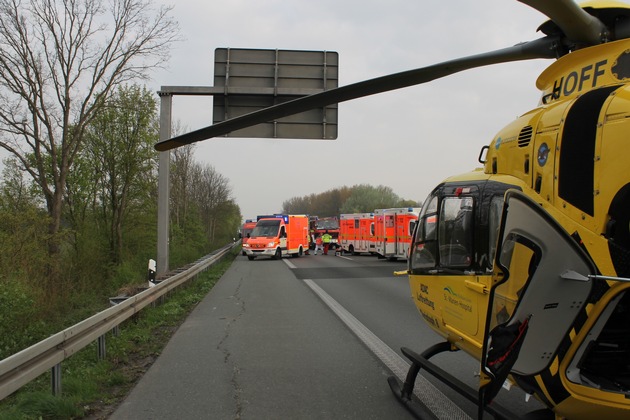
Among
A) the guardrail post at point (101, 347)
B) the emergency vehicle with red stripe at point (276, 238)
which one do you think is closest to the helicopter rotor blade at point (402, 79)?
the guardrail post at point (101, 347)

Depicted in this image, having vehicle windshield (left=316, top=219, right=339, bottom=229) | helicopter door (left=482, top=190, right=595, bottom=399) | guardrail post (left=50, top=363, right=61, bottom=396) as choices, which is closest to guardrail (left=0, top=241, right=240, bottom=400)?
guardrail post (left=50, top=363, right=61, bottom=396)

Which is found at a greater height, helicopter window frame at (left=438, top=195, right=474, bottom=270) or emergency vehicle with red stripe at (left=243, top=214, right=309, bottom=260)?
helicopter window frame at (left=438, top=195, right=474, bottom=270)

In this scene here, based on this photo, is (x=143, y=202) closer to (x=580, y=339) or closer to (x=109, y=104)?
(x=109, y=104)

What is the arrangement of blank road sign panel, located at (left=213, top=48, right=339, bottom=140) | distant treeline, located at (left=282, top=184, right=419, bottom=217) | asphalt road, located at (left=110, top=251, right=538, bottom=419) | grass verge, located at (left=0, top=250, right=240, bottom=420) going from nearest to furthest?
1. grass verge, located at (left=0, top=250, right=240, bottom=420)
2. asphalt road, located at (left=110, top=251, right=538, bottom=419)
3. blank road sign panel, located at (left=213, top=48, right=339, bottom=140)
4. distant treeline, located at (left=282, top=184, right=419, bottom=217)

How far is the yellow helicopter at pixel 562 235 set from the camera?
2.47 metres

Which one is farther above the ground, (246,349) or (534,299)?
(534,299)

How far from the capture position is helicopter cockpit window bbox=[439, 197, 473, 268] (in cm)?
386

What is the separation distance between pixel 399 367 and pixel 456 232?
261 centimetres

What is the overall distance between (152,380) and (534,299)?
4.60m

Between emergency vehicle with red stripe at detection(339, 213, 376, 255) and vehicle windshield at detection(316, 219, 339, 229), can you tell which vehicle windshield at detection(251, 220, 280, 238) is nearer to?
emergency vehicle with red stripe at detection(339, 213, 376, 255)

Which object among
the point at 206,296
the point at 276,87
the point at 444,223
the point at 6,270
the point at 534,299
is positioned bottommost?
the point at 206,296

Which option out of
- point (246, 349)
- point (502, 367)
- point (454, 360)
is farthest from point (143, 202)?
point (502, 367)

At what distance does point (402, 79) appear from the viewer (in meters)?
4.07

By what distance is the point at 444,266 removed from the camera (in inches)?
168
